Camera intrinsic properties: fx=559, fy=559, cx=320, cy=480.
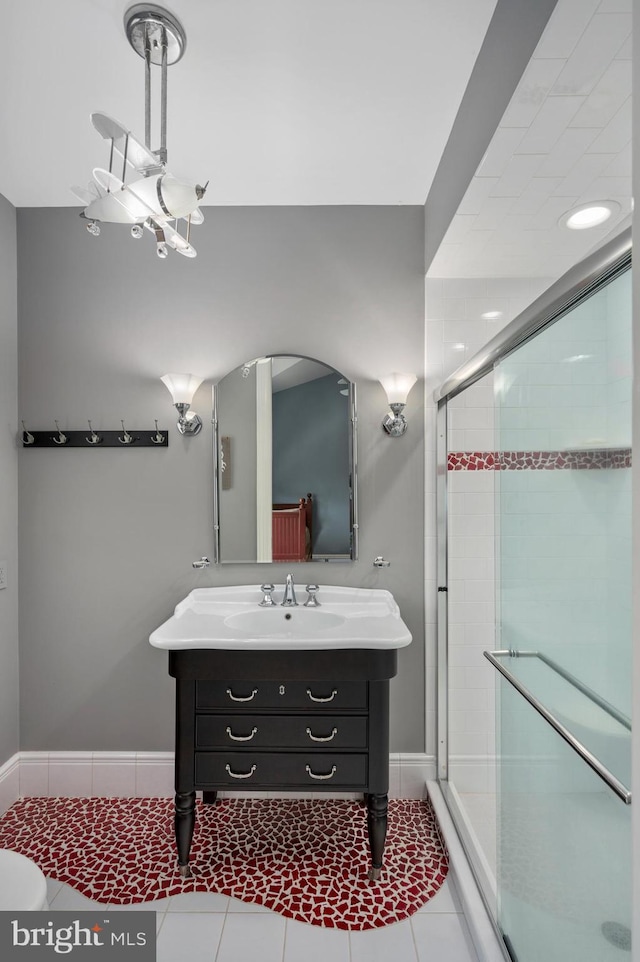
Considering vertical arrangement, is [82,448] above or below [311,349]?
below

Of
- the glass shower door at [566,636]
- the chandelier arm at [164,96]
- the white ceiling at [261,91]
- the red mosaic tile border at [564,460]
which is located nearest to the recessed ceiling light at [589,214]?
the white ceiling at [261,91]

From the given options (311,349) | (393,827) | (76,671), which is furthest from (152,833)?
(311,349)

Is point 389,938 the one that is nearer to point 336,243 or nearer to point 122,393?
point 122,393

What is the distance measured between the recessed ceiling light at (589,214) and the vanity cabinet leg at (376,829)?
204cm

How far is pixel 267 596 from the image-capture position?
2.32 m

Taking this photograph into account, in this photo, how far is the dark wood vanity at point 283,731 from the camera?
6.13ft

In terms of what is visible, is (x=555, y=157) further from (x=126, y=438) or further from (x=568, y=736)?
(x=126, y=438)

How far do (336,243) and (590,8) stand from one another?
1.45 meters

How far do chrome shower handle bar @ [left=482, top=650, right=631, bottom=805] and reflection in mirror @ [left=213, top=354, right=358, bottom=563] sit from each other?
38.5 inches

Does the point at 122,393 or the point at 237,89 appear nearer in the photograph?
the point at 237,89

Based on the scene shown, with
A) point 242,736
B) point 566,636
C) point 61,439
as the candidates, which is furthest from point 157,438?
point 566,636

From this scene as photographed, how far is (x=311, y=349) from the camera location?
2.42m

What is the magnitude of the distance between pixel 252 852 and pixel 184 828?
30 cm

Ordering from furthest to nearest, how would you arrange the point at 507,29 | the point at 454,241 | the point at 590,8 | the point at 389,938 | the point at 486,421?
the point at 486,421 → the point at 454,241 → the point at 389,938 → the point at 507,29 → the point at 590,8
